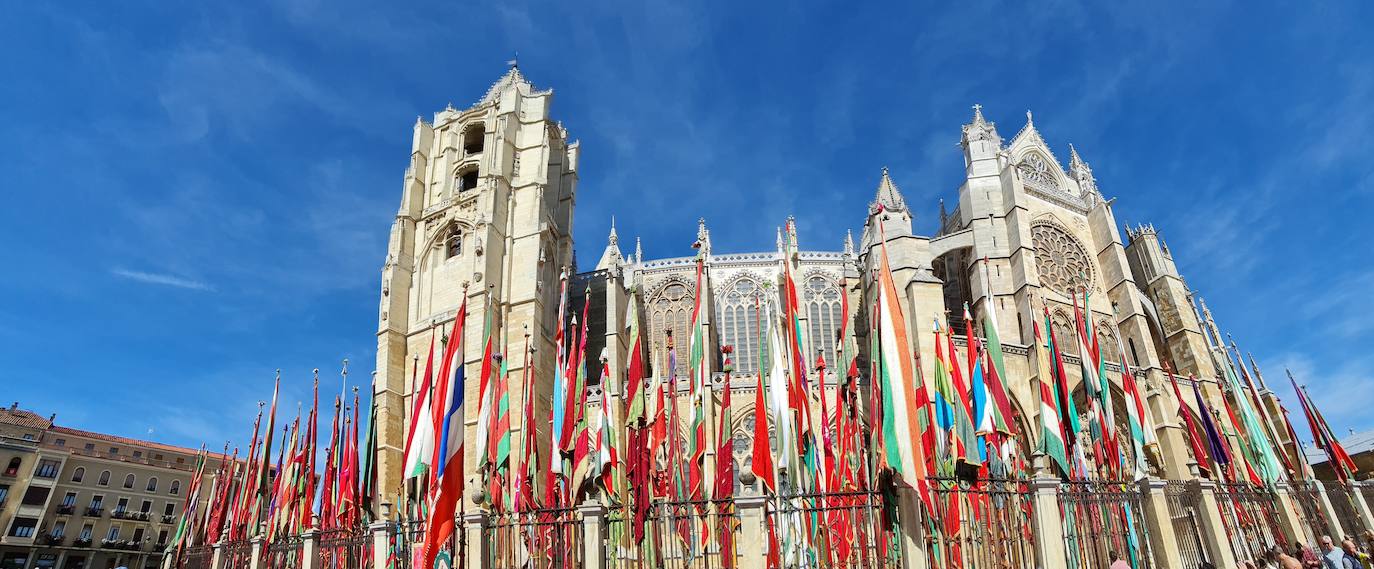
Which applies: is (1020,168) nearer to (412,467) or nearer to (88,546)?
(412,467)

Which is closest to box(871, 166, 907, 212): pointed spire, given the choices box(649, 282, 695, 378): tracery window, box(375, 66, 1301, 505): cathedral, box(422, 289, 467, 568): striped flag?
box(375, 66, 1301, 505): cathedral

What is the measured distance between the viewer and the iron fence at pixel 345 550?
12.6m

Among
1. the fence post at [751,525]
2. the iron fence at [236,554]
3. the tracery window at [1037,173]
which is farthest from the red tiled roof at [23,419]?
the tracery window at [1037,173]

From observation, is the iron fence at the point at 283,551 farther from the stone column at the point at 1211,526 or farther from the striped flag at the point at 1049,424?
the stone column at the point at 1211,526

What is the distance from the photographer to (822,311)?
28.3 m

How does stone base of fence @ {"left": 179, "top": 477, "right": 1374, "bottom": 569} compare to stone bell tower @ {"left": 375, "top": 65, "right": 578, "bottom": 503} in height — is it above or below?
below

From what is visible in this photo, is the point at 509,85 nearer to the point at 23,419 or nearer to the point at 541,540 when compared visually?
the point at 541,540

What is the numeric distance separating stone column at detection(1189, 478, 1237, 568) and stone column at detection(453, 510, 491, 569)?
10.3 m

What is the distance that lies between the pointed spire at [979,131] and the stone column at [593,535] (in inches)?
833

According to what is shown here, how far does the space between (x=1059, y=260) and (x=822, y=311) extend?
27.2 feet

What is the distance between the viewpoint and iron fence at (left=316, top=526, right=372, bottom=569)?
12638 millimetres

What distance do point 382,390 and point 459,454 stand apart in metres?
13.3

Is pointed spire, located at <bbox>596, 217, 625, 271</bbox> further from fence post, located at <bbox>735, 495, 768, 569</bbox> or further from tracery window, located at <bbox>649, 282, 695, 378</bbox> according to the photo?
fence post, located at <bbox>735, 495, 768, 569</bbox>

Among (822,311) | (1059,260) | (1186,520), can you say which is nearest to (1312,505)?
(1186,520)
